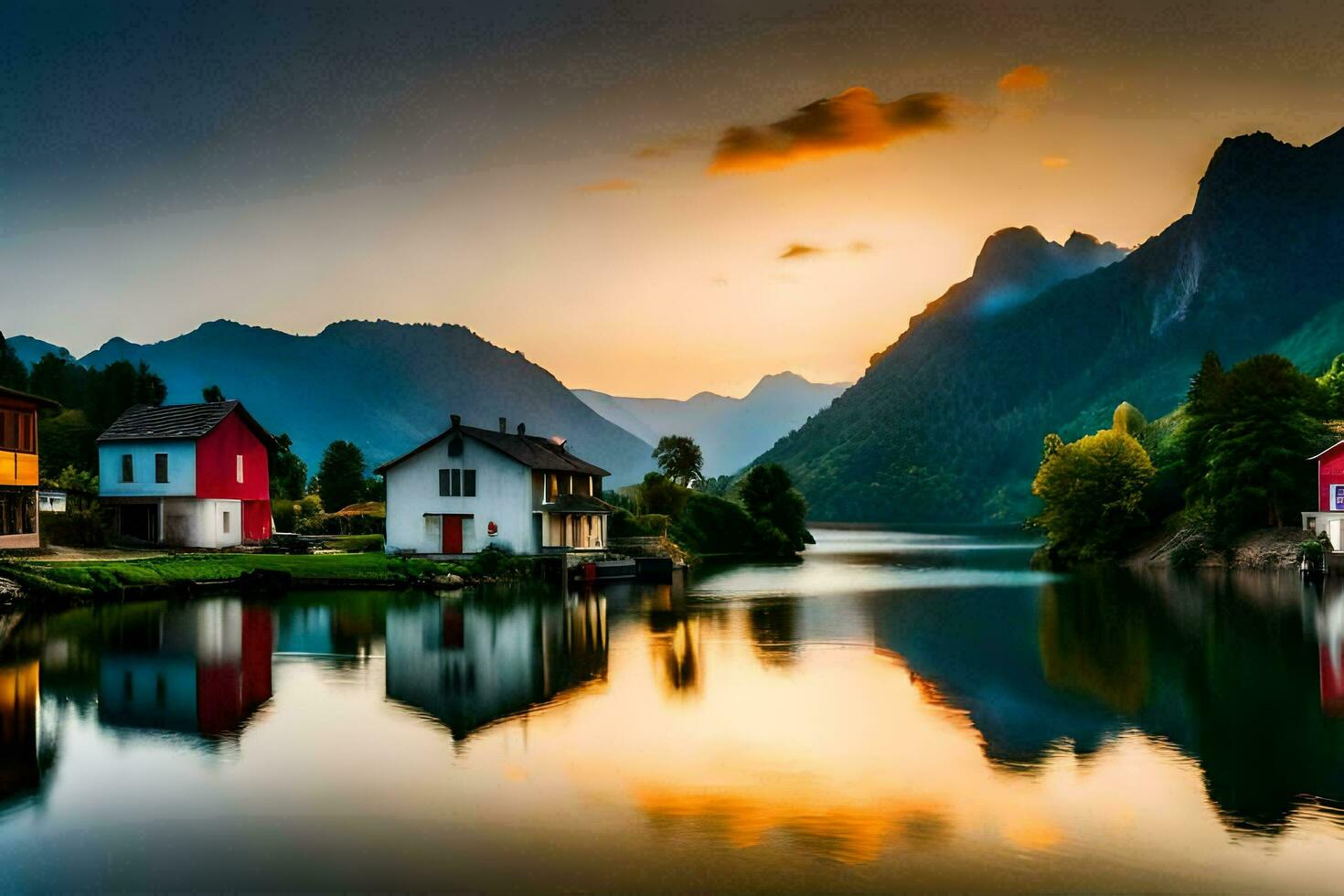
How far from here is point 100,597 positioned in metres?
43.1

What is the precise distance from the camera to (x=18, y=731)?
2038cm

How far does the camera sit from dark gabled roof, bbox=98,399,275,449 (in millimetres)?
59844

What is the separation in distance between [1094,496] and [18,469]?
212 feet

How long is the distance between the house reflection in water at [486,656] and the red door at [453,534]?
1689 centimetres

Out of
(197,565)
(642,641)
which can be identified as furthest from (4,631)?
(642,641)

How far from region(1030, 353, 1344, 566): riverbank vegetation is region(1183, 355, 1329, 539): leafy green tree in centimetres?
7

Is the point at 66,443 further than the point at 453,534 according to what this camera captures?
Yes

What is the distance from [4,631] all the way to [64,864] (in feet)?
78.8

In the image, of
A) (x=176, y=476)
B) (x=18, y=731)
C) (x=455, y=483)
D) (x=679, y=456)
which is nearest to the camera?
(x=18, y=731)

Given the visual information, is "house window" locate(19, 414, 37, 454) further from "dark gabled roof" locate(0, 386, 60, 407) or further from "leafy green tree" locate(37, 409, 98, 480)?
"leafy green tree" locate(37, 409, 98, 480)

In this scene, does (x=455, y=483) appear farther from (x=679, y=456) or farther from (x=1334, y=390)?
(x=679, y=456)

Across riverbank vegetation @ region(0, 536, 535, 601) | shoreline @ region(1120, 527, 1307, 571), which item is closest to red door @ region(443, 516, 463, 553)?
riverbank vegetation @ region(0, 536, 535, 601)

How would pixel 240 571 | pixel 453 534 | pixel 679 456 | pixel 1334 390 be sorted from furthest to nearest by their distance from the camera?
pixel 679 456 → pixel 1334 390 → pixel 453 534 → pixel 240 571

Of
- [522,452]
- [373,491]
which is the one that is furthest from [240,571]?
[373,491]
